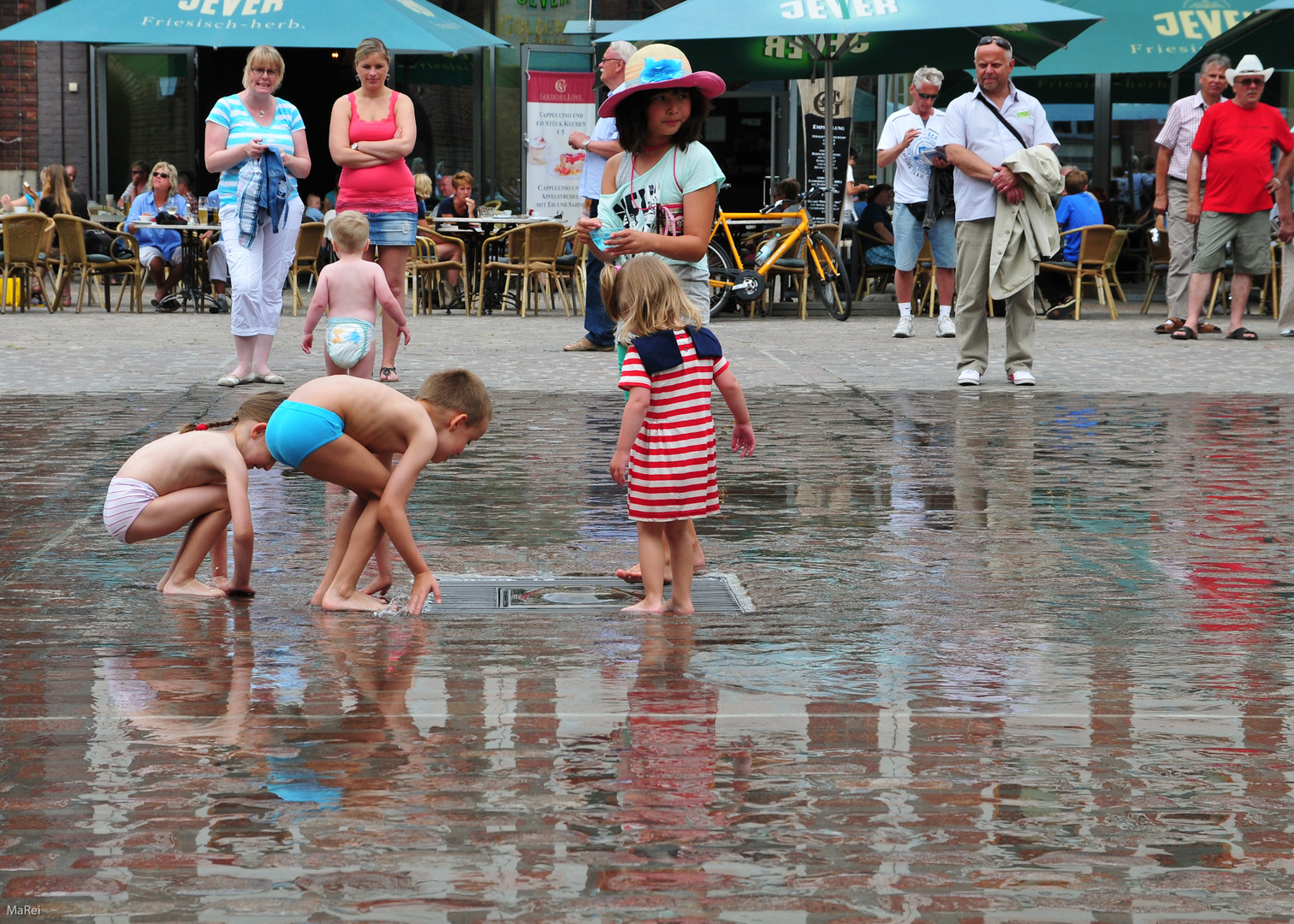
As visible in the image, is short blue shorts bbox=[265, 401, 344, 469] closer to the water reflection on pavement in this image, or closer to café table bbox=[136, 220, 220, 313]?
the water reflection on pavement

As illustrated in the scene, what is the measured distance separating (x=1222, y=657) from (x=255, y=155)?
22.0ft

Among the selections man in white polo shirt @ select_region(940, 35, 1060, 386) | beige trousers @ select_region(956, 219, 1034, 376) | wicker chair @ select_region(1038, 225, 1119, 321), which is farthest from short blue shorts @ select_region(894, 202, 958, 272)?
man in white polo shirt @ select_region(940, 35, 1060, 386)

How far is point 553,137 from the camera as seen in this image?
23.6m

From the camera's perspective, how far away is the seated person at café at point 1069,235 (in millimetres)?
17078

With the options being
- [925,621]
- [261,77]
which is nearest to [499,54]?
[261,77]

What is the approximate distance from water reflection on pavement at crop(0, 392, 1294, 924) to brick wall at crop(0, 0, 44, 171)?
722 inches

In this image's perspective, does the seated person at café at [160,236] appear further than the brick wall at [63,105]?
No

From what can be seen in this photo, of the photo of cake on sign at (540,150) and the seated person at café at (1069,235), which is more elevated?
the photo of cake on sign at (540,150)

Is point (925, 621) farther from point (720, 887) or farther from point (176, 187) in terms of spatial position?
point (176, 187)

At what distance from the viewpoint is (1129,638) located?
419 centimetres

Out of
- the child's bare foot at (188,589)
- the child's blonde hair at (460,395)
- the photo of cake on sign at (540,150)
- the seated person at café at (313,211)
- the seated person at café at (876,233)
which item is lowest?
the child's bare foot at (188,589)

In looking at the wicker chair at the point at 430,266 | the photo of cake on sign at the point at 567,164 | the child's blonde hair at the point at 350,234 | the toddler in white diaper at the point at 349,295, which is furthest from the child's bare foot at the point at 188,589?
the photo of cake on sign at the point at 567,164

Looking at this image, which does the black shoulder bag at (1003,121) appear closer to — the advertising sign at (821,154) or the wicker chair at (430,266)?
the advertising sign at (821,154)

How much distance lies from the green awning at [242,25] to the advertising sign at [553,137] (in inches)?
276
